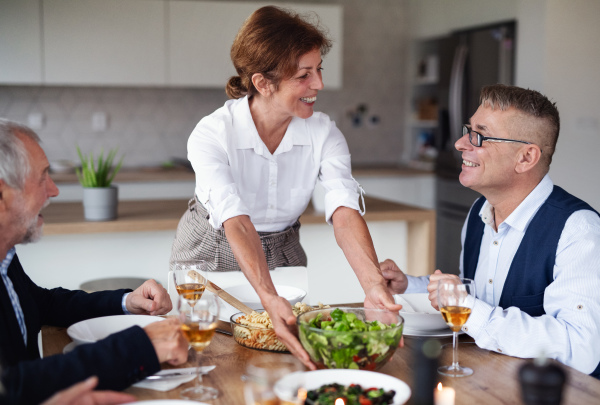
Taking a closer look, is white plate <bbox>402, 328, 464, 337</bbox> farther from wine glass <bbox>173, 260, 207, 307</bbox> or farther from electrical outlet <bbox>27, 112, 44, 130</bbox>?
electrical outlet <bbox>27, 112, 44, 130</bbox>

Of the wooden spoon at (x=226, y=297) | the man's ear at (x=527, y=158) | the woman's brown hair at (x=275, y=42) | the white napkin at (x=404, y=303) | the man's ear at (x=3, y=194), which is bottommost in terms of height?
the white napkin at (x=404, y=303)

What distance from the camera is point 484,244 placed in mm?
2068

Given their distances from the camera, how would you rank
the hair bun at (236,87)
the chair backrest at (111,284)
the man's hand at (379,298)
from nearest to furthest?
the man's hand at (379,298) → the hair bun at (236,87) → the chair backrest at (111,284)

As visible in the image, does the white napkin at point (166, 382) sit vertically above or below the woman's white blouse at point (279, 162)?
below

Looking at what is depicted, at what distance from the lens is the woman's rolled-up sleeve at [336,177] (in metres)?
2.13

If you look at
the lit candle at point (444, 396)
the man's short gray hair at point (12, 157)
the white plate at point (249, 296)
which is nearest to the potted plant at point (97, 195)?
the white plate at point (249, 296)

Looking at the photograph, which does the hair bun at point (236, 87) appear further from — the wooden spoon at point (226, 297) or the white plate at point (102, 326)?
the white plate at point (102, 326)

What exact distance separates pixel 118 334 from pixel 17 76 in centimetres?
399

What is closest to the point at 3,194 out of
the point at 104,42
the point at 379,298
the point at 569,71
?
the point at 379,298

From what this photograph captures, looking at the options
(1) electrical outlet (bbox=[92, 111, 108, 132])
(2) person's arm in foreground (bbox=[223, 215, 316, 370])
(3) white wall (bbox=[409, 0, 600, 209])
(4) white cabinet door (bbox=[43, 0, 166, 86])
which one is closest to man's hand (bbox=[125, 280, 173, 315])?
(2) person's arm in foreground (bbox=[223, 215, 316, 370])

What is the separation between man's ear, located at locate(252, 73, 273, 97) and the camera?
2104 millimetres

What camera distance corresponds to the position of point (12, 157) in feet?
4.63

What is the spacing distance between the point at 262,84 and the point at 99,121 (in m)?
3.68

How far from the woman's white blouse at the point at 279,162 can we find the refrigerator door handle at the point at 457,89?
2.89 meters
